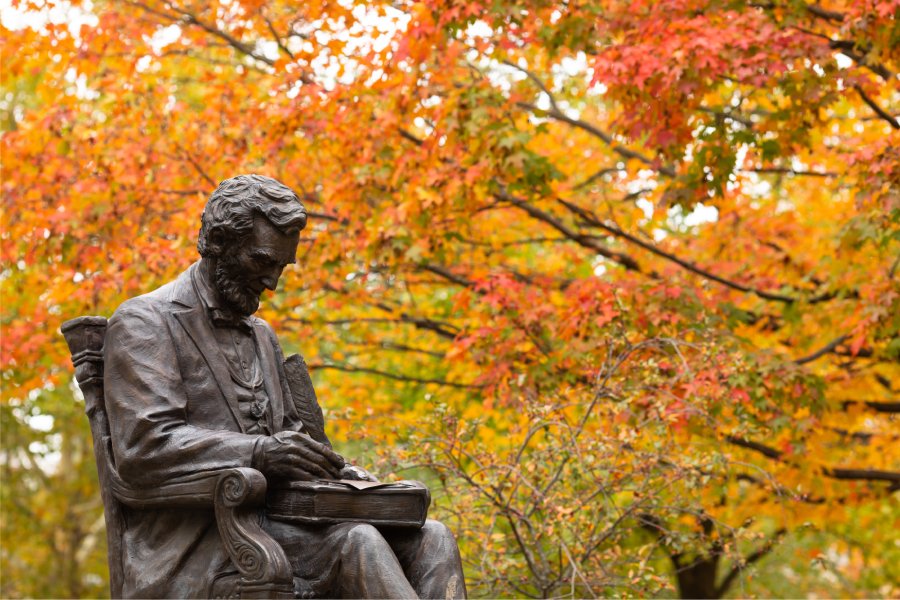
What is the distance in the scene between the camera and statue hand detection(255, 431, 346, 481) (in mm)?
4199

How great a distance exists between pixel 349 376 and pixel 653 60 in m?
5.52

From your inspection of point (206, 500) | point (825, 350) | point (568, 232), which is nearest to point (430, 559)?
point (206, 500)

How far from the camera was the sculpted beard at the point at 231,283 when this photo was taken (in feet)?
14.9

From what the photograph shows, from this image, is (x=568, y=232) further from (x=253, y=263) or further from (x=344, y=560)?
(x=344, y=560)

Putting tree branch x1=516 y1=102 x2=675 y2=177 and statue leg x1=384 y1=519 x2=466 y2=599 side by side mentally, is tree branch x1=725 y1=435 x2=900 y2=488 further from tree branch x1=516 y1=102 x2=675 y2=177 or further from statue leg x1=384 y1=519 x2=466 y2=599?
statue leg x1=384 y1=519 x2=466 y2=599

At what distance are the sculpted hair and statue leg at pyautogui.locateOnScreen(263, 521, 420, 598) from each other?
97 centimetres

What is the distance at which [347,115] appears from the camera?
956cm

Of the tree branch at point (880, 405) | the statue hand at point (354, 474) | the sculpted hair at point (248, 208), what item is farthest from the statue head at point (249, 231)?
the tree branch at point (880, 405)

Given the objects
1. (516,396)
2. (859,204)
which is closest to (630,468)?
(516,396)

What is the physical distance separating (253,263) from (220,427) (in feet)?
1.81

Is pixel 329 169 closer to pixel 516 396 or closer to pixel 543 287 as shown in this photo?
pixel 543 287

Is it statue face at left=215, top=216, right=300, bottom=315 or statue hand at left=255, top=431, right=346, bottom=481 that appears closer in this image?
statue hand at left=255, top=431, right=346, bottom=481

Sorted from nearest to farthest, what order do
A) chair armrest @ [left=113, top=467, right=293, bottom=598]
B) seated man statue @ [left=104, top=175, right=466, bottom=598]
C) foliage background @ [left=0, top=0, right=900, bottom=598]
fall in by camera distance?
chair armrest @ [left=113, top=467, right=293, bottom=598]
seated man statue @ [left=104, top=175, right=466, bottom=598]
foliage background @ [left=0, top=0, right=900, bottom=598]

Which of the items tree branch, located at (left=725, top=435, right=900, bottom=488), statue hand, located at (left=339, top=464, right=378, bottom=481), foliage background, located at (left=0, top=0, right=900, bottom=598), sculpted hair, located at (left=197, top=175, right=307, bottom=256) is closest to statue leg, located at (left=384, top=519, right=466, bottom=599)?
statue hand, located at (left=339, top=464, right=378, bottom=481)
